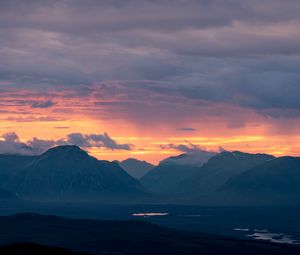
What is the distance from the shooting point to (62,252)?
189m

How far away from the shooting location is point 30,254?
598ft

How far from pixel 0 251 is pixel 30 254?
24.9ft

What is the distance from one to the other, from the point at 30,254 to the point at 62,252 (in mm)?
9822

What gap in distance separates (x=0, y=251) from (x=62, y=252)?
16.5 m

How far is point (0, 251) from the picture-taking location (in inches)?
7151
